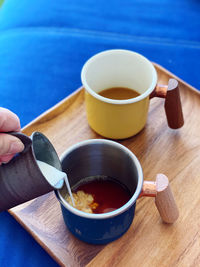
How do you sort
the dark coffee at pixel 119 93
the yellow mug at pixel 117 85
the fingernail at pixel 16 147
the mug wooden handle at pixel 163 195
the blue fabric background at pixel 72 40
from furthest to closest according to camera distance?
the blue fabric background at pixel 72 40, the dark coffee at pixel 119 93, the yellow mug at pixel 117 85, the mug wooden handle at pixel 163 195, the fingernail at pixel 16 147

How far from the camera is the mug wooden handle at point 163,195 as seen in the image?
0.63 meters

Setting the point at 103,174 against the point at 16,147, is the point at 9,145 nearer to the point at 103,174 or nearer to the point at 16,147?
the point at 16,147

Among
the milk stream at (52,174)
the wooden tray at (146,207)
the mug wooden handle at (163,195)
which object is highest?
the milk stream at (52,174)

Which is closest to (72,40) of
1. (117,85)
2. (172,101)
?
(117,85)

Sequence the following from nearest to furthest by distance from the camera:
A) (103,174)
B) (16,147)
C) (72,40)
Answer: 1. (16,147)
2. (103,174)
3. (72,40)

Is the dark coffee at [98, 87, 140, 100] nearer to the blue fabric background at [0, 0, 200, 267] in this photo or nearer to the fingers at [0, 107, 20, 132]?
the blue fabric background at [0, 0, 200, 267]

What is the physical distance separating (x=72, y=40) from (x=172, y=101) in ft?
A: 1.42

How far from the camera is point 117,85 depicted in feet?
2.92

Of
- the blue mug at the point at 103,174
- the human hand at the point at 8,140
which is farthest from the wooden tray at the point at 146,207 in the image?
the human hand at the point at 8,140

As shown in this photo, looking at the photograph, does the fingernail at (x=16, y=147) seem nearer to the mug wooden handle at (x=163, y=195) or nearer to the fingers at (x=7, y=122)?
the fingers at (x=7, y=122)

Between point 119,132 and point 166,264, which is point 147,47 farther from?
point 166,264

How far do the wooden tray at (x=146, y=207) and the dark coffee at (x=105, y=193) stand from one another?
37mm

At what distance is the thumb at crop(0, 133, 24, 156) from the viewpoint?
53cm

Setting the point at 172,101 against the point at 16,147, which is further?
the point at 172,101
